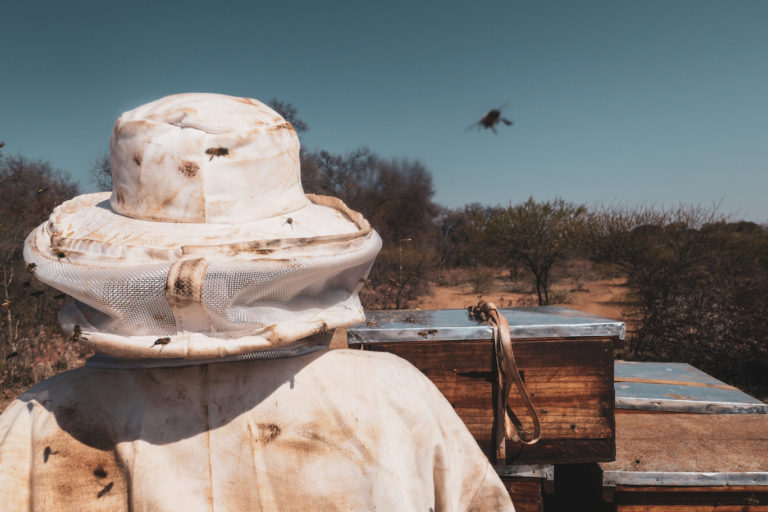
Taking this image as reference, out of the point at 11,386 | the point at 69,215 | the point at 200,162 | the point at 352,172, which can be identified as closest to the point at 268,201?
the point at 200,162

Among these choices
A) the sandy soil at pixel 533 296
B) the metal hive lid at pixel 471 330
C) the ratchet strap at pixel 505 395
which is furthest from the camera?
the sandy soil at pixel 533 296

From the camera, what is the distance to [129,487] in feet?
3.28

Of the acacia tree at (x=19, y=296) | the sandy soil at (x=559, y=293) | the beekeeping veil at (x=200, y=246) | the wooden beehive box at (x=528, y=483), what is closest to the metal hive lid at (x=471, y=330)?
the wooden beehive box at (x=528, y=483)

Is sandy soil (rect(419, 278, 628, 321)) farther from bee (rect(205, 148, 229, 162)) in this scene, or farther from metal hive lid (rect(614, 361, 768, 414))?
bee (rect(205, 148, 229, 162))

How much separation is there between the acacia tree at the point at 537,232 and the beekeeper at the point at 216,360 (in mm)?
16691

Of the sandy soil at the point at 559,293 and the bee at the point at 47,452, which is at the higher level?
the bee at the point at 47,452

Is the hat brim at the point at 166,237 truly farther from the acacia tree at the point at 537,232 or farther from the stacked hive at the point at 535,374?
the acacia tree at the point at 537,232

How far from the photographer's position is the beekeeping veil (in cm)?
83

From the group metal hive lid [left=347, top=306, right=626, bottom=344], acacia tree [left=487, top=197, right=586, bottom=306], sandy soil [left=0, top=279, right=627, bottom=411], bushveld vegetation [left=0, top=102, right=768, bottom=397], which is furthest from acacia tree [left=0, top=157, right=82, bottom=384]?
acacia tree [left=487, top=197, right=586, bottom=306]

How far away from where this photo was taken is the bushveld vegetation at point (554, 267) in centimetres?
744

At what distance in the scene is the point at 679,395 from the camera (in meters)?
2.66

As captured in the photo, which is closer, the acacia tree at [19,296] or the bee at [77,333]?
the bee at [77,333]

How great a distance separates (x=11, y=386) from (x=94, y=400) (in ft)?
25.3

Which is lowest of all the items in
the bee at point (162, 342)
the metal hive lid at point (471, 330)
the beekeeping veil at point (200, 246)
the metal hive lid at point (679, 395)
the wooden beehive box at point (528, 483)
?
the wooden beehive box at point (528, 483)
